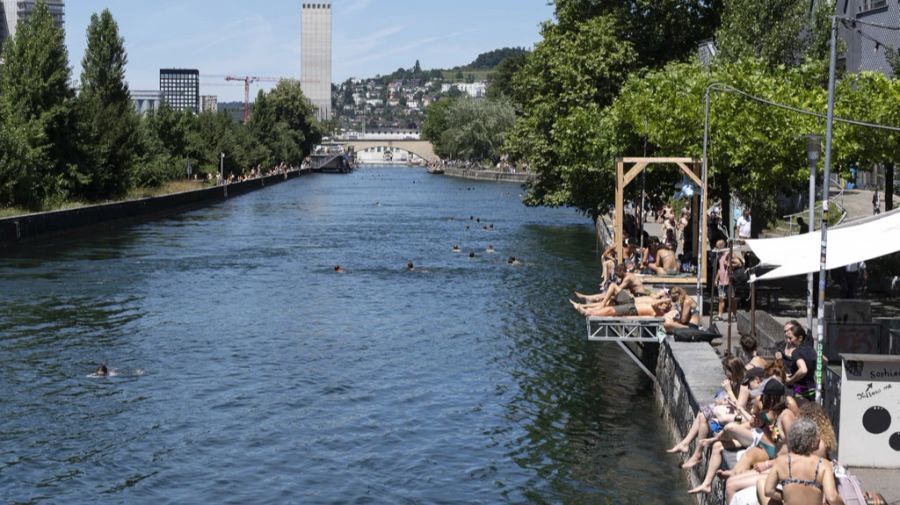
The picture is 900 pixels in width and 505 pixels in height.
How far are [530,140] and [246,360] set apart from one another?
29669 mm

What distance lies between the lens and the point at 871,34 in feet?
146

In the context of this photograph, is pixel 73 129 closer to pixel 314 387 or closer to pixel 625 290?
pixel 314 387

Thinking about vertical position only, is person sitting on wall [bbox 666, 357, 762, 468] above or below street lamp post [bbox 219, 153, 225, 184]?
below

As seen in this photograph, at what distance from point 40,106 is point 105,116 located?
9.88 metres

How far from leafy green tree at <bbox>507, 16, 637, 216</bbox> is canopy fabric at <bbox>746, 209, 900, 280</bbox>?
25.1 m

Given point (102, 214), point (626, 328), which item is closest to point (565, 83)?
point (626, 328)

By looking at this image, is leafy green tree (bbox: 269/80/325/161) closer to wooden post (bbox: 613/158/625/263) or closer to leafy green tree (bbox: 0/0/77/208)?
leafy green tree (bbox: 0/0/77/208)

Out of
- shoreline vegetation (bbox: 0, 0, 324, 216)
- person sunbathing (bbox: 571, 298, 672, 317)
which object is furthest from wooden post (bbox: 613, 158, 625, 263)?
shoreline vegetation (bbox: 0, 0, 324, 216)

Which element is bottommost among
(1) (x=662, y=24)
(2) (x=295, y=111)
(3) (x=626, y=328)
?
(3) (x=626, y=328)

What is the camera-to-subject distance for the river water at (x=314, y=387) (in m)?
18.2

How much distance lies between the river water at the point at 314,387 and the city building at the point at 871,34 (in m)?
13.4

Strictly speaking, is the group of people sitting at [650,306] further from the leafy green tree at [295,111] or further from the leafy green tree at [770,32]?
the leafy green tree at [295,111]

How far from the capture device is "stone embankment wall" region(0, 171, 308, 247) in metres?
51.6

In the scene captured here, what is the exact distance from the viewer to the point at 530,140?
180 feet
